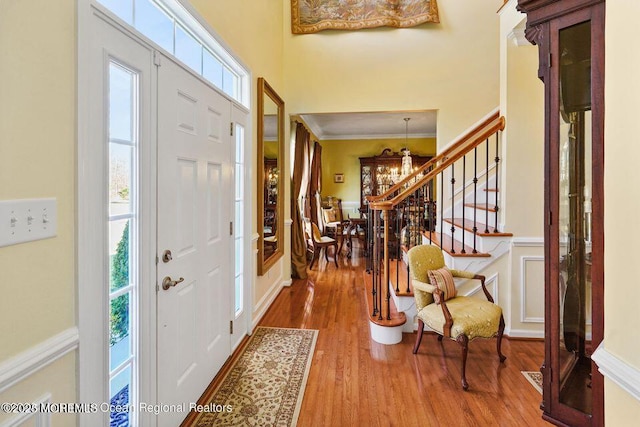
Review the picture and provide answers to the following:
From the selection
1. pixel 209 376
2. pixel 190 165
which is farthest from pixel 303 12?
pixel 209 376

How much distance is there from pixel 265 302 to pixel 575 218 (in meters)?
2.91

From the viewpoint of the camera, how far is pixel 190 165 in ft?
6.12

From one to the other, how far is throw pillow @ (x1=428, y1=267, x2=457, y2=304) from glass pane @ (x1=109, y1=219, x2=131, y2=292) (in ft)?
6.59

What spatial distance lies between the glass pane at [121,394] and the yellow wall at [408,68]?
361cm

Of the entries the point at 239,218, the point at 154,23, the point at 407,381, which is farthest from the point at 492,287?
the point at 154,23

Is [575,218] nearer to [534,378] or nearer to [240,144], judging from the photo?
[534,378]

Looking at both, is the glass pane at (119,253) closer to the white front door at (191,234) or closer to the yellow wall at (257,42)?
the white front door at (191,234)

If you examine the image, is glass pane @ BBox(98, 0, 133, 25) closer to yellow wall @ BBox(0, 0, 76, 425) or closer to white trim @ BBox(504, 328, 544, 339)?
yellow wall @ BBox(0, 0, 76, 425)

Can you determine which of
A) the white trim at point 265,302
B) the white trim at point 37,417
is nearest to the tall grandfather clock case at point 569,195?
the white trim at point 37,417

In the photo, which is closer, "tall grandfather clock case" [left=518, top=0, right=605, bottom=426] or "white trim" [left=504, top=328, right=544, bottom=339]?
"tall grandfather clock case" [left=518, top=0, right=605, bottom=426]

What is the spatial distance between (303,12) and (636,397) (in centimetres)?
476

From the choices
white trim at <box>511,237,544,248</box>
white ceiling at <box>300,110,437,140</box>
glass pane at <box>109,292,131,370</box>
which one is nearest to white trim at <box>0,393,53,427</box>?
glass pane at <box>109,292,131,370</box>

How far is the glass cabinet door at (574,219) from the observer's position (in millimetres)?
1184

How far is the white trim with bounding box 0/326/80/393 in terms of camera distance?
0.87 m
